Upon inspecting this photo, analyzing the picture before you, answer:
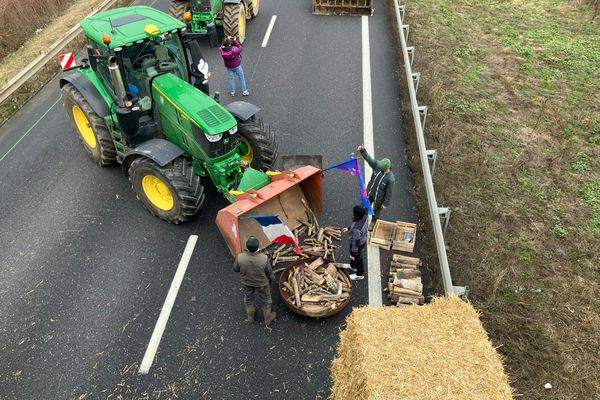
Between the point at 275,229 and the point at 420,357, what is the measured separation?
125 inches

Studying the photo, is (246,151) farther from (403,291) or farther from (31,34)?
(31,34)

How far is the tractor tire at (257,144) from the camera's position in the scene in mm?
8391

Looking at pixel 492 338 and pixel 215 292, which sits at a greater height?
pixel 215 292

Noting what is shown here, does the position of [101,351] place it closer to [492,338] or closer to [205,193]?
[205,193]

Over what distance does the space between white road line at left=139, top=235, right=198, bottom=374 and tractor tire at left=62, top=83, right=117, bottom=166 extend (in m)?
2.59

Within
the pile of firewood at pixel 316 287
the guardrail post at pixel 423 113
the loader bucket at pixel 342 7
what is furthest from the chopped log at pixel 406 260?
the loader bucket at pixel 342 7

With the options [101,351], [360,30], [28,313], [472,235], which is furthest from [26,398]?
[360,30]

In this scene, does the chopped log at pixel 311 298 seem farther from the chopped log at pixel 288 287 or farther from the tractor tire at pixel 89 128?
the tractor tire at pixel 89 128

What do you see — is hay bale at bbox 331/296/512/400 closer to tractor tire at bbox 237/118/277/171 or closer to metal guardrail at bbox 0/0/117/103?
tractor tire at bbox 237/118/277/171

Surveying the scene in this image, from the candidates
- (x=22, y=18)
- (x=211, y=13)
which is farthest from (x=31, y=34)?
(x=211, y=13)

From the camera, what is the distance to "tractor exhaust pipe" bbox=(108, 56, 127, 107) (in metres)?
6.91

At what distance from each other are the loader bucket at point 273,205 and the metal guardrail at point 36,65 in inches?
311

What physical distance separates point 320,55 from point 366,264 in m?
8.01

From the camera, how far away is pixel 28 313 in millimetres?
6844
